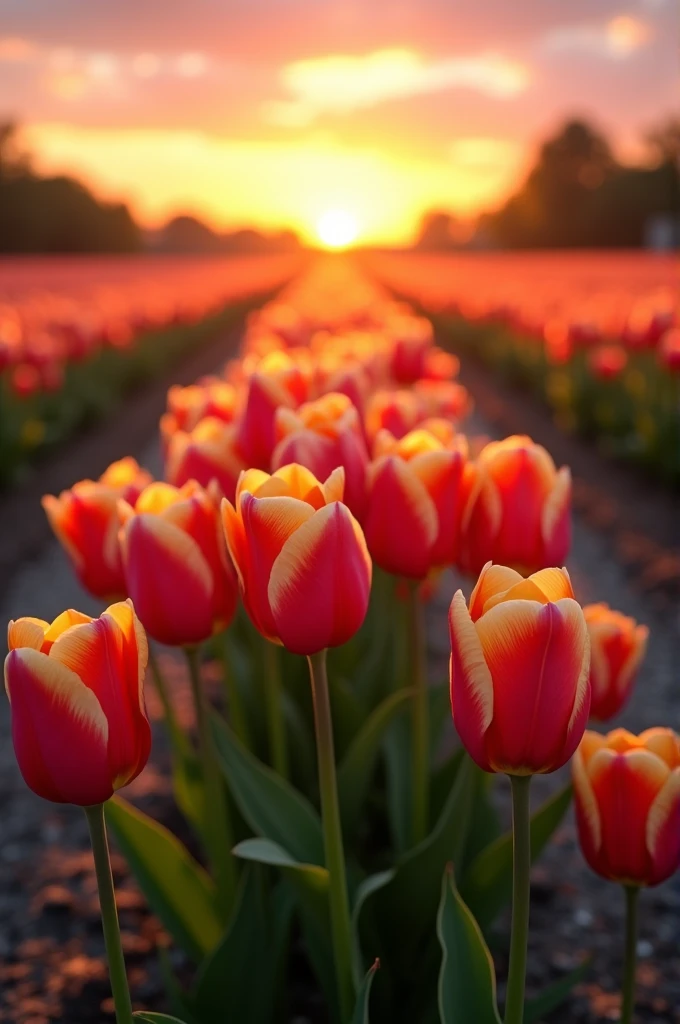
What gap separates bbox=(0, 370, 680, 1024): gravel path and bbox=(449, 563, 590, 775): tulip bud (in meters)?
1.45

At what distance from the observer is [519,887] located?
119cm

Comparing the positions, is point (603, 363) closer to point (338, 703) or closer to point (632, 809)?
point (338, 703)

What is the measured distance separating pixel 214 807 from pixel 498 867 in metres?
0.51

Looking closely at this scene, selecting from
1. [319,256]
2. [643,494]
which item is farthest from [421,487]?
[319,256]

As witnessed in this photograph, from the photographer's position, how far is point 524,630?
1.07 meters

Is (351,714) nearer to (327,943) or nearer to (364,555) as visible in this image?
(327,943)

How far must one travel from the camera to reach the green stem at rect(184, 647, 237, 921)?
63.3 inches

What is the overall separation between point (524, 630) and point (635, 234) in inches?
2615

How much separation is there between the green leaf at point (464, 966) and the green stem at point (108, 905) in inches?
16.8

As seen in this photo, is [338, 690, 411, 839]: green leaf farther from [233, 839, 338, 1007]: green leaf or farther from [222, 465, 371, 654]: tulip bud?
[222, 465, 371, 654]: tulip bud

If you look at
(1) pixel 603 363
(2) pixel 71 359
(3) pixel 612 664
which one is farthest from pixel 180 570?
(2) pixel 71 359

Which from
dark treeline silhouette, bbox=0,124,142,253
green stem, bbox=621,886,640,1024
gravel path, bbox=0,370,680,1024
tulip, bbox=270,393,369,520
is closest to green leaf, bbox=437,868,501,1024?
green stem, bbox=621,886,640,1024

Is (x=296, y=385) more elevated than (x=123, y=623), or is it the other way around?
(x=296, y=385)

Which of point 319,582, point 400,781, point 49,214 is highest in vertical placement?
point 49,214
